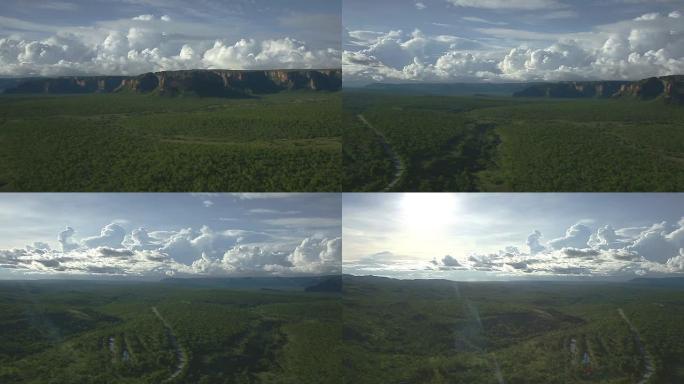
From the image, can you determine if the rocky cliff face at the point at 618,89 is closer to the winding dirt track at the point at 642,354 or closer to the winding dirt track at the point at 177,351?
the winding dirt track at the point at 642,354

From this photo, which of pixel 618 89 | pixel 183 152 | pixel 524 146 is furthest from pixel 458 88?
pixel 183 152

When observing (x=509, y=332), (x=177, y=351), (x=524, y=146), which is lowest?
(x=177, y=351)

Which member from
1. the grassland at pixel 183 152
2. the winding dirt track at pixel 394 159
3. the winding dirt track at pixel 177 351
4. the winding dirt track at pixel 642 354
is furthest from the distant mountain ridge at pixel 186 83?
the winding dirt track at pixel 642 354

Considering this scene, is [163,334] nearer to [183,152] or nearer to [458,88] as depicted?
[183,152]

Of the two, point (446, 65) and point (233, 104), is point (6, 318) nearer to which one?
point (233, 104)

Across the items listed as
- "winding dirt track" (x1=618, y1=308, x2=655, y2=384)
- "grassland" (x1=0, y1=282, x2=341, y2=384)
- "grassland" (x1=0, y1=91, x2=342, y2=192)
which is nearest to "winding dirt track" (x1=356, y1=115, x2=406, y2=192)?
"grassland" (x1=0, y1=91, x2=342, y2=192)

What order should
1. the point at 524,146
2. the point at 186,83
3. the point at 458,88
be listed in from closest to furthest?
the point at 524,146 → the point at 458,88 → the point at 186,83
